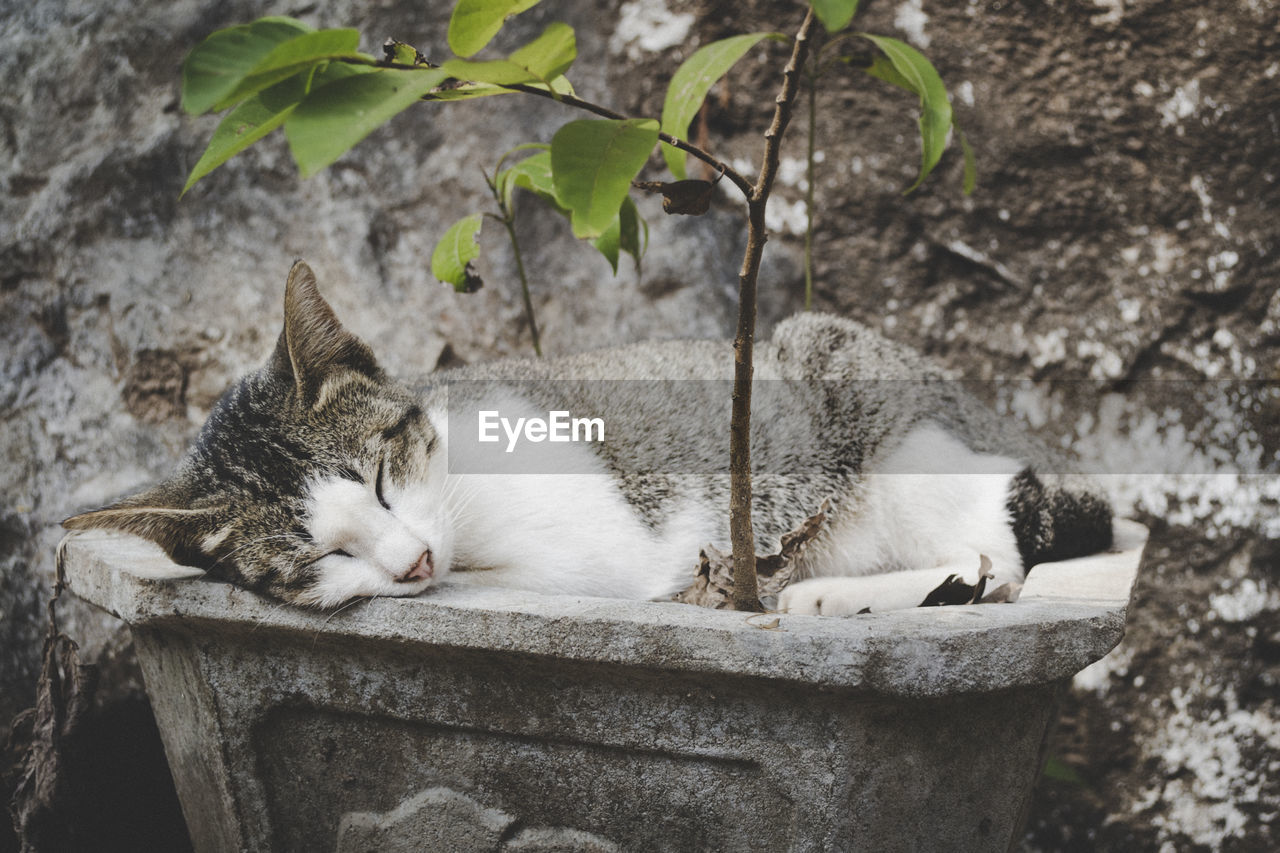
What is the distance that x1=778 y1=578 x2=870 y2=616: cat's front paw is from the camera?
1242 millimetres

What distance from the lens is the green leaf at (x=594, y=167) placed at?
2.46 ft

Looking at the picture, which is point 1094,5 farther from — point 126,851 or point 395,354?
point 126,851

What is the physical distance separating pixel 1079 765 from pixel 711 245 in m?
1.54

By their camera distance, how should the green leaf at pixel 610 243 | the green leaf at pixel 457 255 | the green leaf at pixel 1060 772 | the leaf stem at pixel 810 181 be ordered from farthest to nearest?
the green leaf at pixel 1060 772 → the leaf stem at pixel 810 181 → the green leaf at pixel 457 255 → the green leaf at pixel 610 243

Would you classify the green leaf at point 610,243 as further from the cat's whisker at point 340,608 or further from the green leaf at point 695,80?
the cat's whisker at point 340,608

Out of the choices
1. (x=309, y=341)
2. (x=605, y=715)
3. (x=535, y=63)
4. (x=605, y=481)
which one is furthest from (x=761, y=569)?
(x=535, y=63)

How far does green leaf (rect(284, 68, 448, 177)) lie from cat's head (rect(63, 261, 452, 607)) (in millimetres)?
536

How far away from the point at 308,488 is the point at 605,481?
473 millimetres

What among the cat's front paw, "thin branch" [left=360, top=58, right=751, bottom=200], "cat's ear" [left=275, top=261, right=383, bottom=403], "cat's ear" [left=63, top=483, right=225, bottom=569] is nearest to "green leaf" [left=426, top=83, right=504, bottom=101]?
"thin branch" [left=360, top=58, right=751, bottom=200]

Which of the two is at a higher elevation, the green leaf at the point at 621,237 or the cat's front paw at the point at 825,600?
the green leaf at the point at 621,237

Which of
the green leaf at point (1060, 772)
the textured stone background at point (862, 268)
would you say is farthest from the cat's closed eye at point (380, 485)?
the green leaf at point (1060, 772)

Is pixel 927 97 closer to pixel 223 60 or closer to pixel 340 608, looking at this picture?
pixel 223 60

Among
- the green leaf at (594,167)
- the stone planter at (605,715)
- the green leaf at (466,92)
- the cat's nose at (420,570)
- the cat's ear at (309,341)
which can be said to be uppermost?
the green leaf at (466,92)

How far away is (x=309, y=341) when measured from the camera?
1.26 metres
